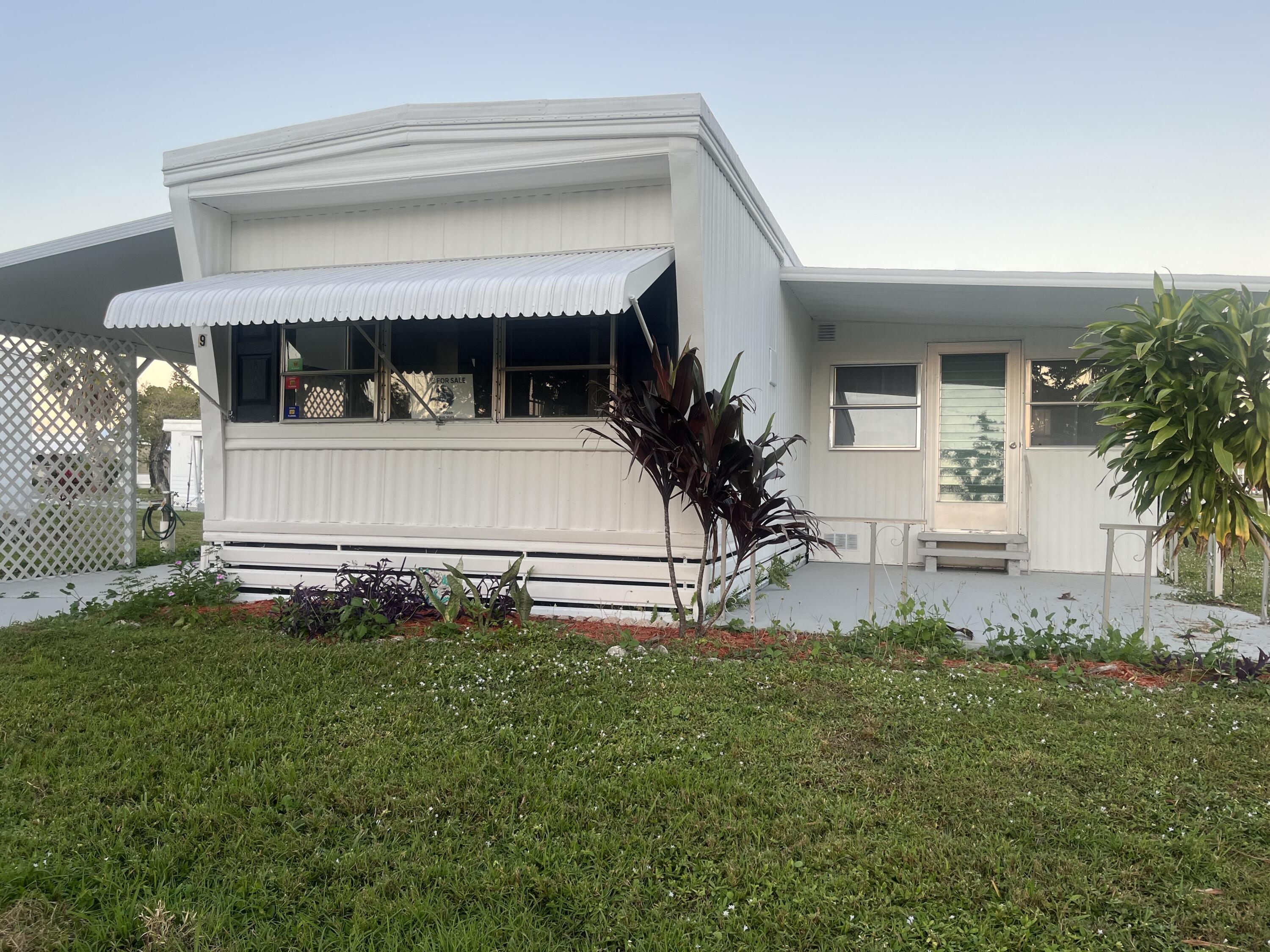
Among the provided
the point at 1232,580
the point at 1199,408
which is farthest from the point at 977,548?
the point at 1199,408

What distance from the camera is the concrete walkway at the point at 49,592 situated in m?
5.82

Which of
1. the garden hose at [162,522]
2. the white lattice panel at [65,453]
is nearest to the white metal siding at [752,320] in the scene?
the white lattice panel at [65,453]

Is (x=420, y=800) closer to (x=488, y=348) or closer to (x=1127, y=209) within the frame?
(x=488, y=348)

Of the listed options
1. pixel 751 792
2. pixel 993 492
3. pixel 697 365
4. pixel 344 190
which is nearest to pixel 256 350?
pixel 344 190

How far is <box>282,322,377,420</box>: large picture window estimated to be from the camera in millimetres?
6164

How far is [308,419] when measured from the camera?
6230 mm

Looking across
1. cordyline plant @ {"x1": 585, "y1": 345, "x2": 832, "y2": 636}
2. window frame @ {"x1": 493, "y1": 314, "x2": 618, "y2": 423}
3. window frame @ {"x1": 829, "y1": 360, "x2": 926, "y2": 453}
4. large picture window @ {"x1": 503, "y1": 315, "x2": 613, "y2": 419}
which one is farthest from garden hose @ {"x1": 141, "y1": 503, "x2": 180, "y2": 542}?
window frame @ {"x1": 829, "y1": 360, "x2": 926, "y2": 453}

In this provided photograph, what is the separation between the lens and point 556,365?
18.8 feet

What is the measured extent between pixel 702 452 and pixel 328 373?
132 inches

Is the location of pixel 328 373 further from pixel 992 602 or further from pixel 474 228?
pixel 992 602

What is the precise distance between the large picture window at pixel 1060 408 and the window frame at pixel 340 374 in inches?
251

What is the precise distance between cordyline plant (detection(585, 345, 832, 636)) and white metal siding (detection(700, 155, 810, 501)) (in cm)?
63

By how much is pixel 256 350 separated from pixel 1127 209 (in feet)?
37.0

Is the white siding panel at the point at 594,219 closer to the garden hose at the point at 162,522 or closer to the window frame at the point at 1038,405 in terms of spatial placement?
the window frame at the point at 1038,405
